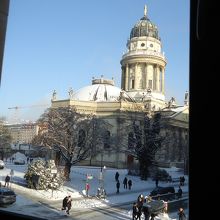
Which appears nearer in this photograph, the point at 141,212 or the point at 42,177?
the point at 141,212

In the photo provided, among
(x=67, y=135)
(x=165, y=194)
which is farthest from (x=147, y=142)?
(x=165, y=194)

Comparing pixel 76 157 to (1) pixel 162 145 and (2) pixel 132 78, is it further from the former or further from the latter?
(2) pixel 132 78

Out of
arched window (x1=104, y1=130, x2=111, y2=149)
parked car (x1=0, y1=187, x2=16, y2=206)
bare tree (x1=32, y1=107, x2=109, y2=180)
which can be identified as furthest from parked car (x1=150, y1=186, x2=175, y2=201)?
arched window (x1=104, y1=130, x2=111, y2=149)

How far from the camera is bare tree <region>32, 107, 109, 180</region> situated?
282 inches

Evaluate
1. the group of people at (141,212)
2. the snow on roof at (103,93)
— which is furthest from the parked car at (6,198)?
the snow on roof at (103,93)

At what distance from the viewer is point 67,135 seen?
7.93 metres

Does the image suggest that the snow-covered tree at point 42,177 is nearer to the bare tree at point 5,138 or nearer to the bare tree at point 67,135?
the bare tree at point 5,138

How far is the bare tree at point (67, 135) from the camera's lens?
7.16 metres

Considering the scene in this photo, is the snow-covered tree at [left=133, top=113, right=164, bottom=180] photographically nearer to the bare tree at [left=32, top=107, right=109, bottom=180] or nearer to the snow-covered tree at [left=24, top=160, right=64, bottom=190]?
the bare tree at [left=32, top=107, right=109, bottom=180]

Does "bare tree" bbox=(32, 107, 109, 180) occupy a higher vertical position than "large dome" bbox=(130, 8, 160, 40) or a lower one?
lower

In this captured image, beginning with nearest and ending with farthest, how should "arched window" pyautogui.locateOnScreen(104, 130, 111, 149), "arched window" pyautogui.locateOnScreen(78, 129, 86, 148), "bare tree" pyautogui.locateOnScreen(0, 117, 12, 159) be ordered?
"bare tree" pyautogui.locateOnScreen(0, 117, 12, 159), "arched window" pyautogui.locateOnScreen(78, 129, 86, 148), "arched window" pyautogui.locateOnScreen(104, 130, 111, 149)

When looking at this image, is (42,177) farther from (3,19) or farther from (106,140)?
(106,140)
